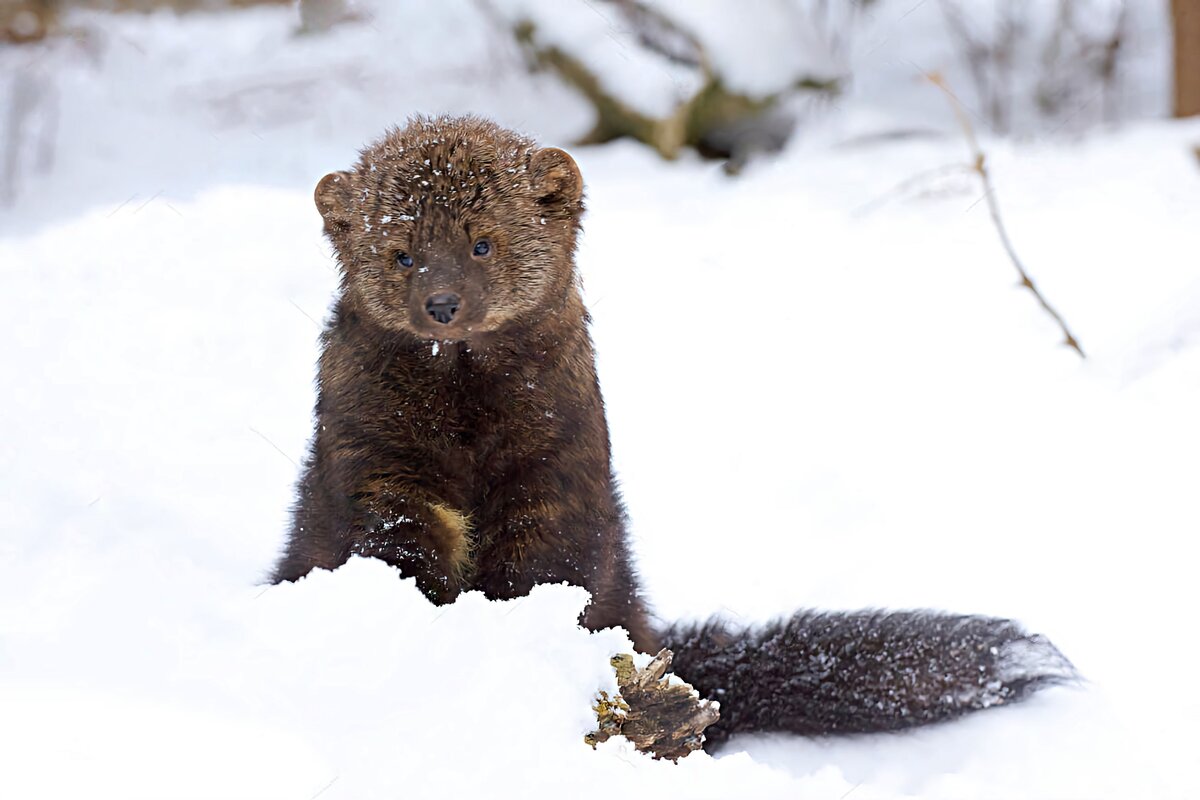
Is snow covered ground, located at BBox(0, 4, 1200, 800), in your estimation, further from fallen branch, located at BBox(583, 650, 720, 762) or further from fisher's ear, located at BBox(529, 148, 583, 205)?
fisher's ear, located at BBox(529, 148, 583, 205)

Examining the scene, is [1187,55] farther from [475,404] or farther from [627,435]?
[475,404]

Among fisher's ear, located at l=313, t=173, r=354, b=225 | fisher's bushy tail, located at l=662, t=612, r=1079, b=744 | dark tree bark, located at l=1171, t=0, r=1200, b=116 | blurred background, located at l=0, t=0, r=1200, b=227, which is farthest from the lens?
blurred background, located at l=0, t=0, r=1200, b=227

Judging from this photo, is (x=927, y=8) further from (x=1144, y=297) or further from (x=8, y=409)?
(x=8, y=409)

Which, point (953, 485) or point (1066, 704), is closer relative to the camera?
point (1066, 704)

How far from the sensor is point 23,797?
2293mm

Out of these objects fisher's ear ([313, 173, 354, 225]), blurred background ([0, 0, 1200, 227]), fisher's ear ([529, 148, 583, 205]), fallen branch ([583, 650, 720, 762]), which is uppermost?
fisher's ear ([529, 148, 583, 205])

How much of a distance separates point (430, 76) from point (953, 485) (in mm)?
5759

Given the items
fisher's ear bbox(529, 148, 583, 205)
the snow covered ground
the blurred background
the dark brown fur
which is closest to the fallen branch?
the snow covered ground

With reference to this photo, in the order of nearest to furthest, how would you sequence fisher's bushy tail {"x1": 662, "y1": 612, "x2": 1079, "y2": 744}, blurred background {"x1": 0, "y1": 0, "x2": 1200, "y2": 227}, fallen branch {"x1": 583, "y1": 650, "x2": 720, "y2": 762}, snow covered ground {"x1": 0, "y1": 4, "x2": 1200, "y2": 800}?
1. snow covered ground {"x1": 0, "y1": 4, "x2": 1200, "y2": 800}
2. fallen branch {"x1": 583, "y1": 650, "x2": 720, "y2": 762}
3. fisher's bushy tail {"x1": 662, "y1": 612, "x2": 1079, "y2": 744}
4. blurred background {"x1": 0, "y1": 0, "x2": 1200, "y2": 227}

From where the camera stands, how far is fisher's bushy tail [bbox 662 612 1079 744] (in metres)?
3.61

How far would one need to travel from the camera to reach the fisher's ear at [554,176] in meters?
3.49

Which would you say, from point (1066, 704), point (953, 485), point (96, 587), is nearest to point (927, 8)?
point (953, 485)

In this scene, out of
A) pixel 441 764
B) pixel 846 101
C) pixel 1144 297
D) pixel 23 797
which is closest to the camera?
pixel 23 797

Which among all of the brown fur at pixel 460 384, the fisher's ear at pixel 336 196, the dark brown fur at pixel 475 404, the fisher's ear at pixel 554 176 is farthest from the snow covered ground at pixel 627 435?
the fisher's ear at pixel 554 176
